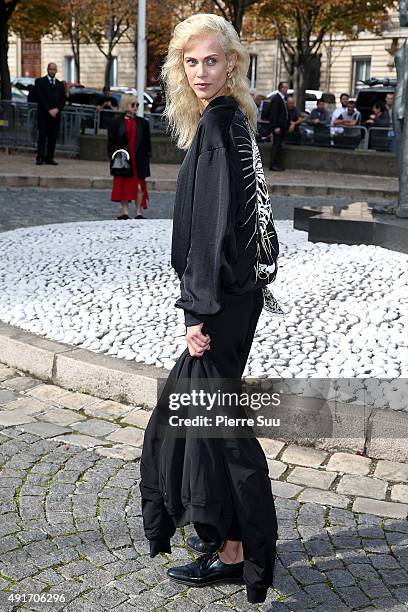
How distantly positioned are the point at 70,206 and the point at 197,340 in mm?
11056

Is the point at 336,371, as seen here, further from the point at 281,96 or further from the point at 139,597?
the point at 281,96

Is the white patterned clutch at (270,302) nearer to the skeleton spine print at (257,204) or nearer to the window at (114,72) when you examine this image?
the skeleton spine print at (257,204)

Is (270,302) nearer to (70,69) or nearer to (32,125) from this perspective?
(32,125)

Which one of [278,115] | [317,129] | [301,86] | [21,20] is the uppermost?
[21,20]

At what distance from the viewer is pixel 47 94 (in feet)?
58.8

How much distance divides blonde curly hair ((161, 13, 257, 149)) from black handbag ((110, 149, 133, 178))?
858cm

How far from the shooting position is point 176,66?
3.18m

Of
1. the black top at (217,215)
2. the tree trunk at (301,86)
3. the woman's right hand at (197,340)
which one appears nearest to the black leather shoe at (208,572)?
the woman's right hand at (197,340)

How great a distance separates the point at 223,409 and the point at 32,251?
6042 mm

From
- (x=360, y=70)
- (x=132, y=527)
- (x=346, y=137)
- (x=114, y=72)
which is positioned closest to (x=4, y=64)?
(x=346, y=137)

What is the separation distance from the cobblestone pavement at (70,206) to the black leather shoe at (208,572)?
333 inches

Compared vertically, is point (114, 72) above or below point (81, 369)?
above

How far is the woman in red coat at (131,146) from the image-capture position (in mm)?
11695

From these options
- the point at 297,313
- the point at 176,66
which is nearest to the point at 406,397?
the point at 297,313
